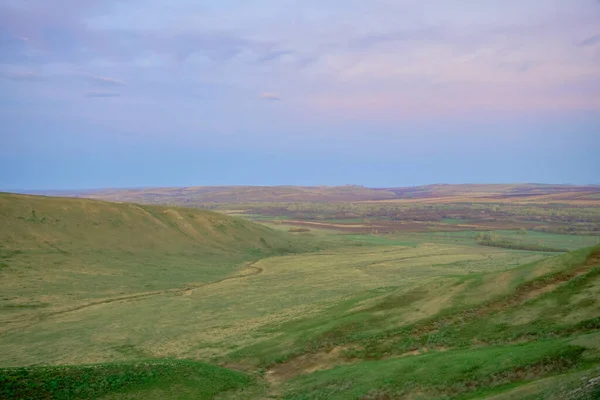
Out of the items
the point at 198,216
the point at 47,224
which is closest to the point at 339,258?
the point at 198,216

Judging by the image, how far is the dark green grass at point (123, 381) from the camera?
26531 mm

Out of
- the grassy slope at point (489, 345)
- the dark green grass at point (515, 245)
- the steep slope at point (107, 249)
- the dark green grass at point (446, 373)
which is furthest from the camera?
the dark green grass at point (515, 245)

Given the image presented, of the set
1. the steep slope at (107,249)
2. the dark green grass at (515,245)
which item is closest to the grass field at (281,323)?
the steep slope at (107,249)

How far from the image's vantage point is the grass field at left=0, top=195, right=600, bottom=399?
26188 mm

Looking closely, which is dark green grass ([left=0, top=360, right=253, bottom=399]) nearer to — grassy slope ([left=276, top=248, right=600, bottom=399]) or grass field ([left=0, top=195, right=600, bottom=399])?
grass field ([left=0, top=195, right=600, bottom=399])

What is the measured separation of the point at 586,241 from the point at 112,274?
115352mm

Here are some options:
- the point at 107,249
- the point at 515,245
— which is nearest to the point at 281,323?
the point at 107,249

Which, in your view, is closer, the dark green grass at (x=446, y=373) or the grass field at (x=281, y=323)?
the dark green grass at (x=446, y=373)

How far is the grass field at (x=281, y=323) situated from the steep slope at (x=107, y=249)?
A: 0.49m

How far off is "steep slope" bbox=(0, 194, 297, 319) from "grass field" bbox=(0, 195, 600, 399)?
492 mm

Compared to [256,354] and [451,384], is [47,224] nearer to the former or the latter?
[256,354]

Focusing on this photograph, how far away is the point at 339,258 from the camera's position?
10362 cm

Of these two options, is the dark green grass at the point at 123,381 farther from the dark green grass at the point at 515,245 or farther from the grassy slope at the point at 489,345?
the dark green grass at the point at 515,245

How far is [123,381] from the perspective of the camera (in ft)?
95.6
